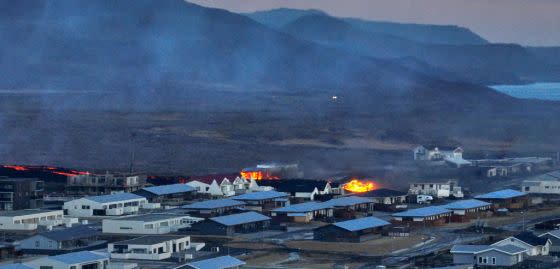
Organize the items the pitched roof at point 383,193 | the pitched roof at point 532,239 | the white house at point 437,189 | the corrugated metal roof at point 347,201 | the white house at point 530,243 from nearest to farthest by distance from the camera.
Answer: the white house at point 530,243
the pitched roof at point 532,239
the corrugated metal roof at point 347,201
the pitched roof at point 383,193
the white house at point 437,189

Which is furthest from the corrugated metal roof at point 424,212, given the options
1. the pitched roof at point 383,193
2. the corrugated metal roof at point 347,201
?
the pitched roof at point 383,193

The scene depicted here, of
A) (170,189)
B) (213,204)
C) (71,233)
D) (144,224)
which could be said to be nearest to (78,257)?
(71,233)

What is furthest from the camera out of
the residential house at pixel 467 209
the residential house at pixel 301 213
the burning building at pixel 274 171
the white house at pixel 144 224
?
the burning building at pixel 274 171

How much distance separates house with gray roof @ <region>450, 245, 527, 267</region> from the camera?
20375 mm

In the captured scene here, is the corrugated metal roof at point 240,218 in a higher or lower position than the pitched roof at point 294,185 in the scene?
lower

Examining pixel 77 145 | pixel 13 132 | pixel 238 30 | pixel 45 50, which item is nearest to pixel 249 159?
pixel 77 145

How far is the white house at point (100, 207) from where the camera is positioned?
89.6 ft

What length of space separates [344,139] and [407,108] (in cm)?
1063

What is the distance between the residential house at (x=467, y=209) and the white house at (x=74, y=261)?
807cm

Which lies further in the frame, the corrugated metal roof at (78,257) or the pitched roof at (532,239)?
the pitched roof at (532,239)

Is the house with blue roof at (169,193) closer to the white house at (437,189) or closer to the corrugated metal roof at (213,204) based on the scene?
the corrugated metal roof at (213,204)

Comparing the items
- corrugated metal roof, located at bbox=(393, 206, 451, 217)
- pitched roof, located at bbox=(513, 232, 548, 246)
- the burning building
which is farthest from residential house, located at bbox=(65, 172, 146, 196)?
pitched roof, located at bbox=(513, 232, 548, 246)

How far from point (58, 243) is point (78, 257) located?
2.49 m

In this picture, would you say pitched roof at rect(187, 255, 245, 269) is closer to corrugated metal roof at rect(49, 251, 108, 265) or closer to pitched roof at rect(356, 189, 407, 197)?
corrugated metal roof at rect(49, 251, 108, 265)
